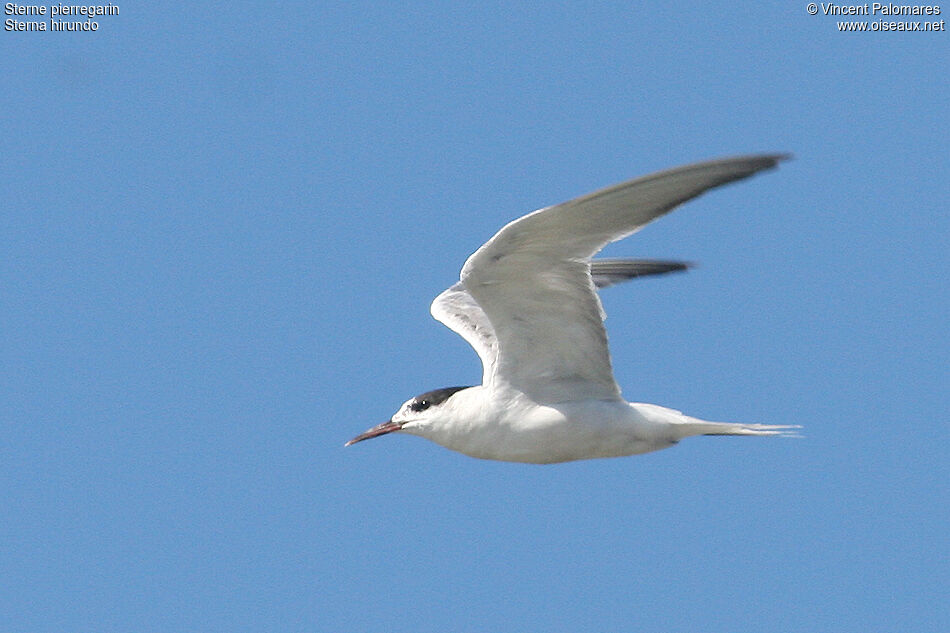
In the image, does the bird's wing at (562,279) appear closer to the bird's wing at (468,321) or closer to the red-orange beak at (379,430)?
the bird's wing at (468,321)

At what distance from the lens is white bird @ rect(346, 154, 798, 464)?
653 cm

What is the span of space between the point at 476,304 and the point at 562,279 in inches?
88.1

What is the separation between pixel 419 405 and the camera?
26.9ft

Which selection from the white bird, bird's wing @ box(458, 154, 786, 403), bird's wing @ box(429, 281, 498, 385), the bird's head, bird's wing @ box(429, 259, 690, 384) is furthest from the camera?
bird's wing @ box(429, 259, 690, 384)

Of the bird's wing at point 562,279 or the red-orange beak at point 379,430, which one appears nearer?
the bird's wing at point 562,279

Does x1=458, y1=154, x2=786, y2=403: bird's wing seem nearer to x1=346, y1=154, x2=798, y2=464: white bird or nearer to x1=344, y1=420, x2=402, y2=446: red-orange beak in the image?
x1=346, y1=154, x2=798, y2=464: white bird

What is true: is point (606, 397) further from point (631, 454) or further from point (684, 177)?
point (684, 177)

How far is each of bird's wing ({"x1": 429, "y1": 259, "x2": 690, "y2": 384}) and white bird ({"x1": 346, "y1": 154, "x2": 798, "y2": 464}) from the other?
1.41 ft

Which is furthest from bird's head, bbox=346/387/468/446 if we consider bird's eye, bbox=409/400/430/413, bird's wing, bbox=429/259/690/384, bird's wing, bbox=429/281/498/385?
bird's wing, bbox=429/259/690/384

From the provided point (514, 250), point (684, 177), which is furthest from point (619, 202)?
point (514, 250)

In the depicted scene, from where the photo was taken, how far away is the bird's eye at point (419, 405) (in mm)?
8156

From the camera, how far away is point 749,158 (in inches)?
227

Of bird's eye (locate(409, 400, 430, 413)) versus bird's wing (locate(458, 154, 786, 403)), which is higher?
bird's wing (locate(458, 154, 786, 403))

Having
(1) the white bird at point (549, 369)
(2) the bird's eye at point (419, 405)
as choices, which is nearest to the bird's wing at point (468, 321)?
(1) the white bird at point (549, 369)
